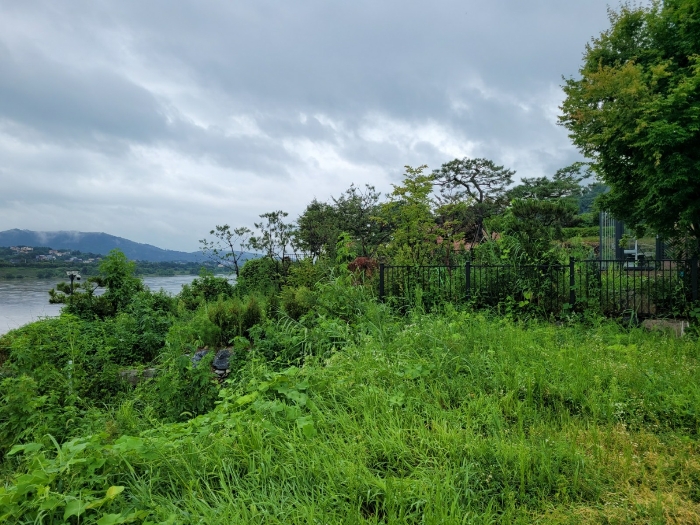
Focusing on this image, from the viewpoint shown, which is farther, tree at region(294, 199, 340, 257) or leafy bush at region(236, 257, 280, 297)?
tree at region(294, 199, 340, 257)

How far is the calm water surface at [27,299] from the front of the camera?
253 inches

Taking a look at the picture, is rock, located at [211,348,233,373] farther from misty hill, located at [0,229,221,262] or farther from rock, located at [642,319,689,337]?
rock, located at [642,319,689,337]

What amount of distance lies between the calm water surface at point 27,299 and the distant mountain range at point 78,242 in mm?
1121

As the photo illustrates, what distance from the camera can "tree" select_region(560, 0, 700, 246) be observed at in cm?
551

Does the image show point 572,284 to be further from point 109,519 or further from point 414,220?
point 109,519

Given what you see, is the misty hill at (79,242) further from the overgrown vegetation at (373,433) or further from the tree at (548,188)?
the tree at (548,188)

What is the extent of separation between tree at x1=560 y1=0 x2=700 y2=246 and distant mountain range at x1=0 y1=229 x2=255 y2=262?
27.7 feet

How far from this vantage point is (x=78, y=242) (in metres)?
10.8

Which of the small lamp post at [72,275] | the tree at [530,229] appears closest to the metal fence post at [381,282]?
the tree at [530,229]

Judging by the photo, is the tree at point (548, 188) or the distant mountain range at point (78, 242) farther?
the tree at point (548, 188)

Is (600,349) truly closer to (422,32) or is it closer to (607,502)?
(607,502)

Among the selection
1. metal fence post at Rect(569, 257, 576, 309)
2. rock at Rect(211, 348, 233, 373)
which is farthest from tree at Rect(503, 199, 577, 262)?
rock at Rect(211, 348, 233, 373)

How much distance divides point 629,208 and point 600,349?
12.7 feet

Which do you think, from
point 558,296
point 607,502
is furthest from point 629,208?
point 607,502
